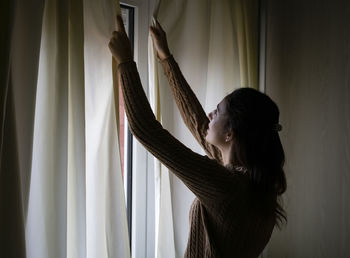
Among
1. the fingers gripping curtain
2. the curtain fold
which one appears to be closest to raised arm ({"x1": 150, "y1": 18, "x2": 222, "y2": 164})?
the fingers gripping curtain

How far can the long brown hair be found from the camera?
102cm

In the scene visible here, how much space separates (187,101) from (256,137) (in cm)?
33

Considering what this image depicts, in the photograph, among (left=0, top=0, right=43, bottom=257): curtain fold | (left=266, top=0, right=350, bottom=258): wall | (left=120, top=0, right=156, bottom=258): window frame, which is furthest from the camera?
(left=266, top=0, right=350, bottom=258): wall

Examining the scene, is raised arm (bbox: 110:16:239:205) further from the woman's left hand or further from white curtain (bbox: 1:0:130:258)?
white curtain (bbox: 1:0:130:258)

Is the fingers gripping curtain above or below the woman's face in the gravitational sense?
below

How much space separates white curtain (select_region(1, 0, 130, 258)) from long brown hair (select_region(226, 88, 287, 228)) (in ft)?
1.31

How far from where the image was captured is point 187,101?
1.28m

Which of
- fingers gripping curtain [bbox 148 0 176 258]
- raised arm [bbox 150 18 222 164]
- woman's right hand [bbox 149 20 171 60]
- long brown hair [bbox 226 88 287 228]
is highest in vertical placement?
woman's right hand [bbox 149 20 171 60]

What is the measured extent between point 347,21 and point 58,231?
4.54ft

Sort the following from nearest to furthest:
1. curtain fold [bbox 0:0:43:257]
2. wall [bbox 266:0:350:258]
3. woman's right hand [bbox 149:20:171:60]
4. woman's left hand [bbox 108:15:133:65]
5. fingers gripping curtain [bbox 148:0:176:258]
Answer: curtain fold [bbox 0:0:43:257] < woman's left hand [bbox 108:15:133:65] < woman's right hand [bbox 149:20:171:60] < fingers gripping curtain [bbox 148:0:176:258] < wall [bbox 266:0:350:258]

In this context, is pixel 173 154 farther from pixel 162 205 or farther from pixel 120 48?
pixel 162 205

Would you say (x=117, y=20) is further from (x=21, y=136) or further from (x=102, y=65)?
(x=21, y=136)

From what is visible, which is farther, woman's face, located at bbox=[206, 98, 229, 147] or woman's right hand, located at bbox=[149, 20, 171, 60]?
woman's right hand, located at bbox=[149, 20, 171, 60]

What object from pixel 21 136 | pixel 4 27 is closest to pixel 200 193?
pixel 21 136
